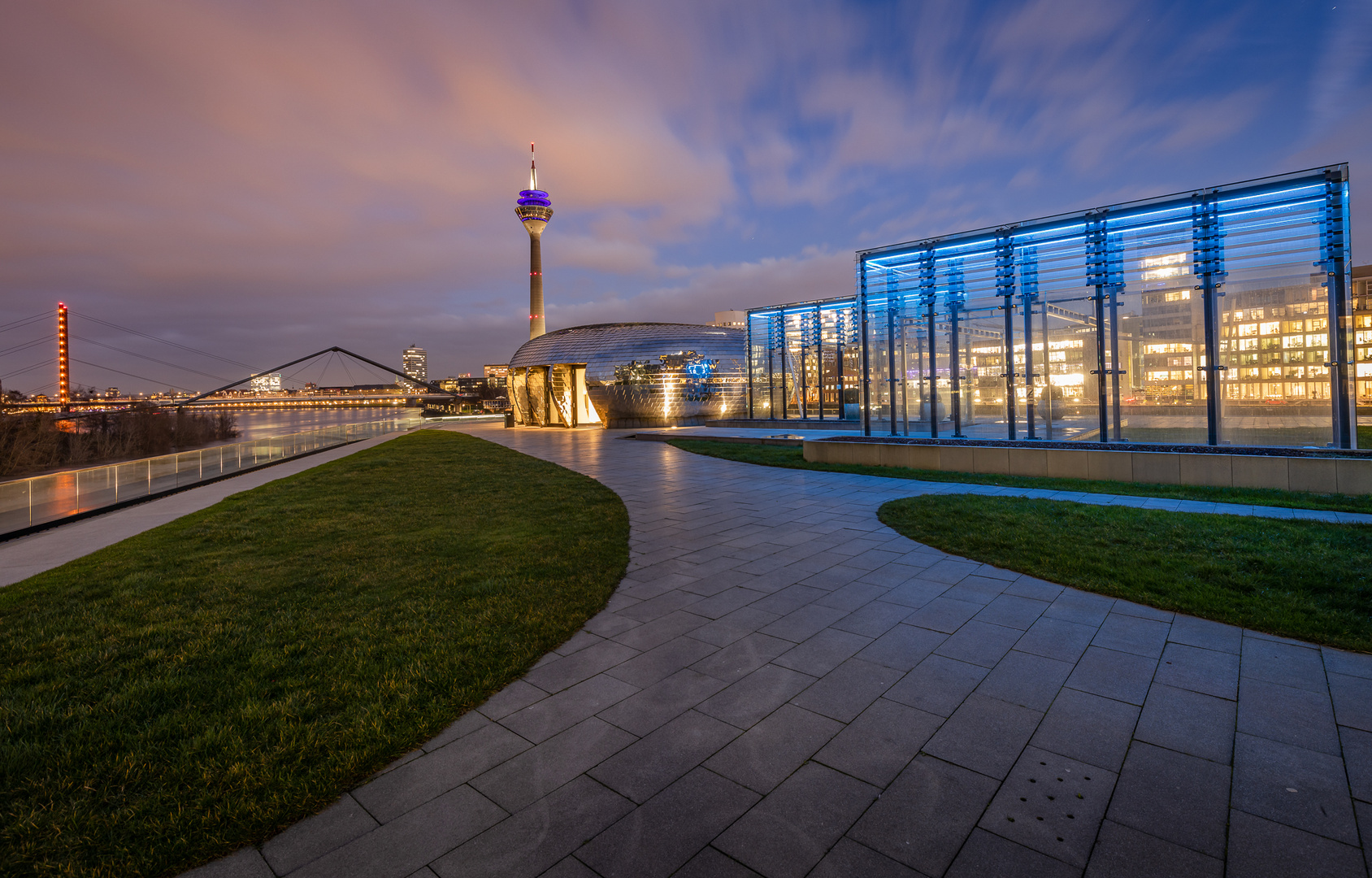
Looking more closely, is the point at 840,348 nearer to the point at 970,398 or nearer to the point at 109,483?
the point at 970,398

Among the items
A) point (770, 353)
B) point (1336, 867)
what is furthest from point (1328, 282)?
point (770, 353)

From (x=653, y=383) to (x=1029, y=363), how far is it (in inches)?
1549

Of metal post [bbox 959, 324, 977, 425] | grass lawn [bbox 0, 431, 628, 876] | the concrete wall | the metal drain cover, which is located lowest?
the metal drain cover

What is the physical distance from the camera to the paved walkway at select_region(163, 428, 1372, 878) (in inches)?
97.3

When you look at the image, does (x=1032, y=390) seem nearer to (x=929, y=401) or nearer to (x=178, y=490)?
(x=929, y=401)

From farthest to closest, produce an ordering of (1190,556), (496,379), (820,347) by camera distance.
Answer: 1. (496,379)
2. (820,347)
3. (1190,556)

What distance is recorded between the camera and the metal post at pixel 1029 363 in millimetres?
14727

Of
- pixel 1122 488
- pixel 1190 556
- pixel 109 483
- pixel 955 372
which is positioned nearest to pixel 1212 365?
pixel 1122 488

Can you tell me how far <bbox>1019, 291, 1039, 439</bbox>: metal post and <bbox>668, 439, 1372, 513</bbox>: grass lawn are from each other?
2.71 metres

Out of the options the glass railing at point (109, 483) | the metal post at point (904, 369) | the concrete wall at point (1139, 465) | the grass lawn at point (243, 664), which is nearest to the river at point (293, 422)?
the glass railing at point (109, 483)

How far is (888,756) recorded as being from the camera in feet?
10.3

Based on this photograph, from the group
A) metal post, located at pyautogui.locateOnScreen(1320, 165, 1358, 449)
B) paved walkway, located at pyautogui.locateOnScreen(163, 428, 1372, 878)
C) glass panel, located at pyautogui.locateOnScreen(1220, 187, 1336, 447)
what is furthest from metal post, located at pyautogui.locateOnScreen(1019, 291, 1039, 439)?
paved walkway, located at pyautogui.locateOnScreen(163, 428, 1372, 878)

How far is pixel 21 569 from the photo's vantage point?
26.2ft

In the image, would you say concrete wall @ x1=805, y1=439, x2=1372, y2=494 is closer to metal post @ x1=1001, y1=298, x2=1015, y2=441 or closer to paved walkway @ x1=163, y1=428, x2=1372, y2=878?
metal post @ x1=1001, y1=298, x2=1015, y2=441
